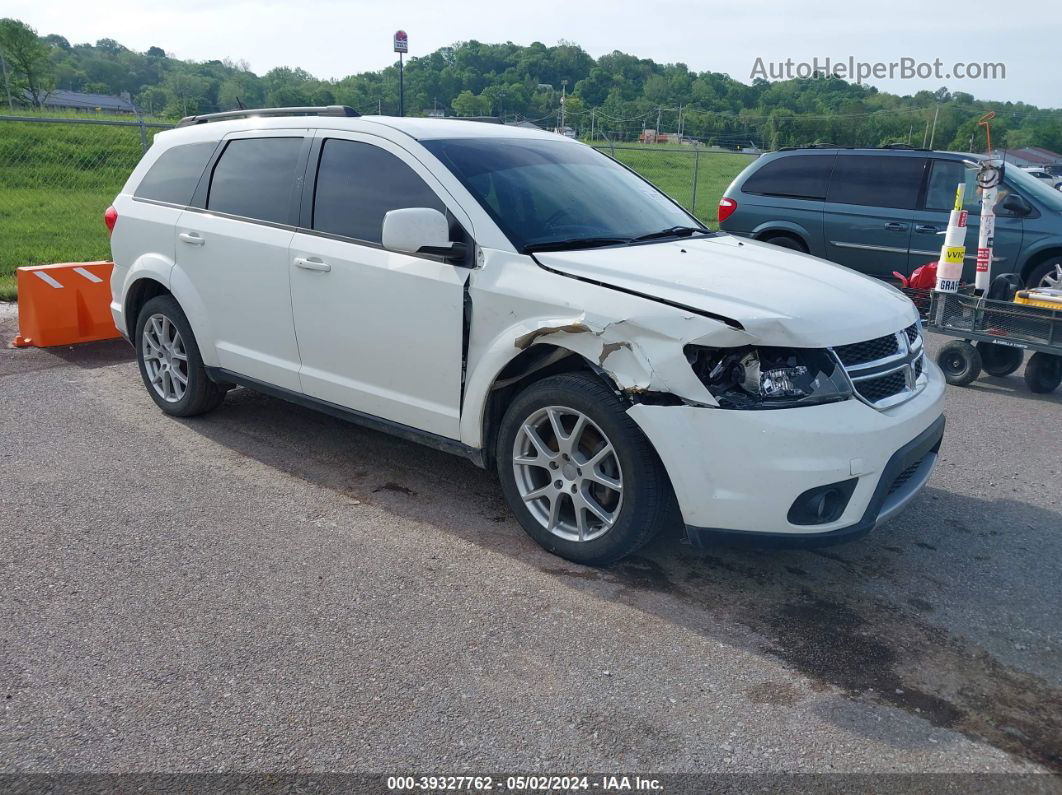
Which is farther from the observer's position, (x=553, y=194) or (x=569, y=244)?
(x=553, y=194)

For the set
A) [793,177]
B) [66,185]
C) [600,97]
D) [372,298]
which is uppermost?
[600,97]

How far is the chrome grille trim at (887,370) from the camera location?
3.59 metres

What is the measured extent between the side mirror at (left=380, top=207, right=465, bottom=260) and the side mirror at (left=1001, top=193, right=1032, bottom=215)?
7.12 meters

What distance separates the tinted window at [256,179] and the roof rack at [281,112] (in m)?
0.25

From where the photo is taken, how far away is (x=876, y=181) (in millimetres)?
10000

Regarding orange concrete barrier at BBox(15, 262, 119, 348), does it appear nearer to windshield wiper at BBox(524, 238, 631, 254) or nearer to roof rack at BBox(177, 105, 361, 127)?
roof rack at BBox(177, 105, 361, 127)

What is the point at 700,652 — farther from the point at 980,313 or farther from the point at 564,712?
the point at 980,313

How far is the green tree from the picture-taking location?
191 ft

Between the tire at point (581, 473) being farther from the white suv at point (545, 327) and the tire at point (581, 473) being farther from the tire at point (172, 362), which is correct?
the tire at point (172, 362)

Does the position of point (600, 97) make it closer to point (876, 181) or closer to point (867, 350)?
point (876, 181)

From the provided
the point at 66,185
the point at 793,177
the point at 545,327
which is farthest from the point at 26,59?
the point at 545,327

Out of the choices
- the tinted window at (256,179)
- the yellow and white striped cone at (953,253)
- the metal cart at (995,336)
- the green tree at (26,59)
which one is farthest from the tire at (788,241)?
the green tree at (26,59)

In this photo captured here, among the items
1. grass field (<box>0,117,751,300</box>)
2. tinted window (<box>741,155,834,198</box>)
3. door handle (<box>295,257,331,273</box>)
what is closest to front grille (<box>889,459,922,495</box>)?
door handle (<box>295,257,331,273</box>)

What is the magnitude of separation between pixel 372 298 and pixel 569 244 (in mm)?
1000
